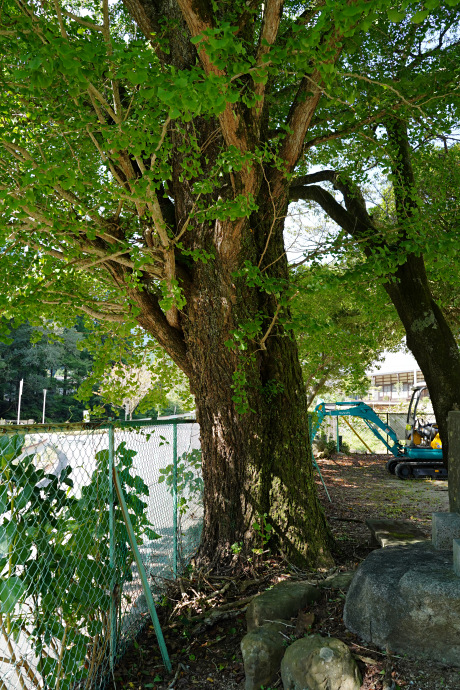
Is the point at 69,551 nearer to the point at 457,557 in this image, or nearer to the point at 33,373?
the point at 457,557

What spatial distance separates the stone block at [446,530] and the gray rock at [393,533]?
1.26 metres

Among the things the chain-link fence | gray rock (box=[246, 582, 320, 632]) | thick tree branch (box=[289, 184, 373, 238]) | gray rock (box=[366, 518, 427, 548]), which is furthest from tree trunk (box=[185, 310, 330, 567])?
thick tree branch (box=[289, 184, 373, 238])

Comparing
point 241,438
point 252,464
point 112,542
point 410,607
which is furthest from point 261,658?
point 241,438

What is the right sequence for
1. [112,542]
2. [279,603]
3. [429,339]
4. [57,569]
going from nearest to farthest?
1. [57,569]
2. [112,542]
3. [279,603]
4. [429,339]

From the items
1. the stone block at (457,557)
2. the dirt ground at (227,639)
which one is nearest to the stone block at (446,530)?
the stone block at (457,557)

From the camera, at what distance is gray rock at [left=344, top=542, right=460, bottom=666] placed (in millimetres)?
3008

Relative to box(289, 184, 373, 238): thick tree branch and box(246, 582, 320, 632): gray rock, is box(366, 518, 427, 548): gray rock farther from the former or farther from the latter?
box(289, 184, 373, 238): thick tree branch

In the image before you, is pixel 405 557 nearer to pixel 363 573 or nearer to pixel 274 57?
pixel 363 573

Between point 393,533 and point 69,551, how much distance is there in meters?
3.63

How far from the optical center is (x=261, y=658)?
127 inches

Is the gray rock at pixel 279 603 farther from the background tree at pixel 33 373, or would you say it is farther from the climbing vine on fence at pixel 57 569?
the background tree at pixel 33 373

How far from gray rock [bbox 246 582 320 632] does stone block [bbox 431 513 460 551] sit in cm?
98

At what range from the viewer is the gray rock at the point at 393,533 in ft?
16.9

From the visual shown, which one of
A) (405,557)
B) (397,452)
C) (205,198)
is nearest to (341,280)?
(205,198)
